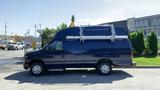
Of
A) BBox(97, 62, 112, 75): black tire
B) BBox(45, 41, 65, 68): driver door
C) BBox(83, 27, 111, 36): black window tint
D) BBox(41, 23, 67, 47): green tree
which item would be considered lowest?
BBox(97, 62, 112, 75): black tire

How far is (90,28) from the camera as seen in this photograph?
50.8 ft

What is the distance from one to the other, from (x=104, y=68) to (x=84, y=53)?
1.35 metres

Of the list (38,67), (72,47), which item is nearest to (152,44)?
(72,47)

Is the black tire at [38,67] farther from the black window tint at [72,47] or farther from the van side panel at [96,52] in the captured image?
the black window tint at [72,47]

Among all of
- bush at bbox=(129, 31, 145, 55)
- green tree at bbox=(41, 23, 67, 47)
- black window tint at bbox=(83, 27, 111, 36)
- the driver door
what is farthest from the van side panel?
green tree at bbox=(41, 23, 67, 47)

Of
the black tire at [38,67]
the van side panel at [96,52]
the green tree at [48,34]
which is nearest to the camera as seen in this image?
the van side panel at [96,52]

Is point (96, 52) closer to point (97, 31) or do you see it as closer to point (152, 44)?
point (97, 31)

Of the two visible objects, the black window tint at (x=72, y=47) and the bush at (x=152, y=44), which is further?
the bush at (x=152, y=44)

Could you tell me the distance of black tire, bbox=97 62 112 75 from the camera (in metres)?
15.0

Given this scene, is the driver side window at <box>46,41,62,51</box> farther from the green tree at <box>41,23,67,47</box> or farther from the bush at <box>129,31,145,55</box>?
the green tree at <box>41,23,67,47</box>

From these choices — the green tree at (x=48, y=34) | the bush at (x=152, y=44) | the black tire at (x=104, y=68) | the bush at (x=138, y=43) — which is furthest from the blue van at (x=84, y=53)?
the green tree at (x=48, y=34)

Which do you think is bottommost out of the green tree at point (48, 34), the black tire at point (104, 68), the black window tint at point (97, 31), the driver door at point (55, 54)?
the black tire at point (104, 68)

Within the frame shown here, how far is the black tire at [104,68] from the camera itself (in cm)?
1503

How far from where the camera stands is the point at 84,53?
593 inches
